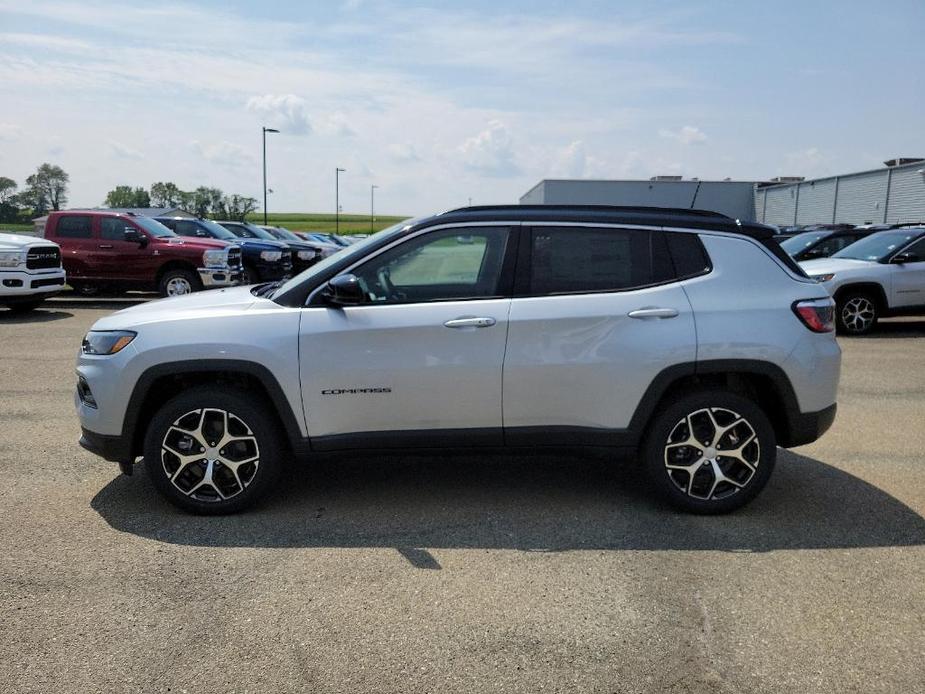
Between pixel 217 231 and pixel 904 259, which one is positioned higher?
pixel 217 231

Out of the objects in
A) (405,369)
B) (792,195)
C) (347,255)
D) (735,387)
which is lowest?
(735,387)

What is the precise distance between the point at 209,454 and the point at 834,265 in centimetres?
1071

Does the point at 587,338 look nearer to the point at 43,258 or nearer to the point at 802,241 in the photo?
the point at 802,241

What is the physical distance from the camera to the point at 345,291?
14.2ft

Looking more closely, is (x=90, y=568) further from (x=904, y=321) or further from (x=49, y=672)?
(x=904, y=321)

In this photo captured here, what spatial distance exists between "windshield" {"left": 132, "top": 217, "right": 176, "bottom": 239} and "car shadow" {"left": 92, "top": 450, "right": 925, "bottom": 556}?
39.7 feet

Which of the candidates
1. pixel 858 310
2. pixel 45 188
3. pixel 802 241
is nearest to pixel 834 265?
pixel 858 310

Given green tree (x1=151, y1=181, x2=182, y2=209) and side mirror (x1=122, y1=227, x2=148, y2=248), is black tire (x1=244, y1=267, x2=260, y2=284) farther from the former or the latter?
green tree (x1=151, y1=181, x2=182, y2=209)

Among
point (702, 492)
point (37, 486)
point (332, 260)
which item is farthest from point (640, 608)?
point (37, 486)

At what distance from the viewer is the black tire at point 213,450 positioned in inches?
173

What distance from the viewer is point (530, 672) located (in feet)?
9.87

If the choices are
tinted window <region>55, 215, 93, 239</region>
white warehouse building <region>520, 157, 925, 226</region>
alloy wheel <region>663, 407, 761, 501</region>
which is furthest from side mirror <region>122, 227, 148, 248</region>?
white warehouse building <region>520, 157, 925, 226</region>

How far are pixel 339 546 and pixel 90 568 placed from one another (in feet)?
3.87

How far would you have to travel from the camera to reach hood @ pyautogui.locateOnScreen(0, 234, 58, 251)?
13.7 meters
